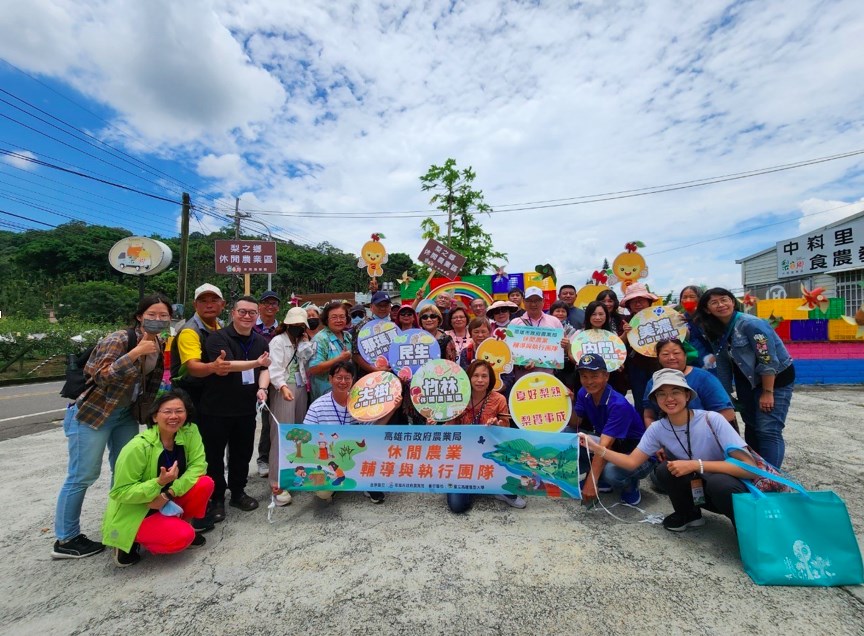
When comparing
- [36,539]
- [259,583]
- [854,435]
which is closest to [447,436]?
[259,583]

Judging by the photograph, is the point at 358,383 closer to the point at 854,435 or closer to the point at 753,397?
the point at 753,397

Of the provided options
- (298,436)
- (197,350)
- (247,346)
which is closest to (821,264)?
(298,436)

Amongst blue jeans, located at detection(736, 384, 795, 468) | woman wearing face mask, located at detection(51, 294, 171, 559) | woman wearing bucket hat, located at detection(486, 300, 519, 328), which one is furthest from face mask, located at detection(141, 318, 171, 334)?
blue jeans, located at detection(736, 384, 795, 468)

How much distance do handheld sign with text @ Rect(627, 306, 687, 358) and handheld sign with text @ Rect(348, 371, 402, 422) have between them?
2.45m

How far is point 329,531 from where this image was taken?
322cm

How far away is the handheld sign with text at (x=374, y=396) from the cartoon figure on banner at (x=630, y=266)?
4.47m

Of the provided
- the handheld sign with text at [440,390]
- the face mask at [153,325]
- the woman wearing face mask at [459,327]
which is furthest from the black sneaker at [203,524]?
the woman wearing face mask at [459,327]

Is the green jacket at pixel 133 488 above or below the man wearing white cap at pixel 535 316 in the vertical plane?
below

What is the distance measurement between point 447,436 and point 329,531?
1168mm

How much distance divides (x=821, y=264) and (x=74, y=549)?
1979cm

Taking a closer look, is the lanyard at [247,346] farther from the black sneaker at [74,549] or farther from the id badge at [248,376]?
the black sneaker at [74,549]

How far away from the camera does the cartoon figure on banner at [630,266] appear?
6465mm

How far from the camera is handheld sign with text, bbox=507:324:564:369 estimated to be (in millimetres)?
4395

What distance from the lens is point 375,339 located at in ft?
13.9
